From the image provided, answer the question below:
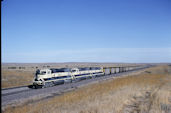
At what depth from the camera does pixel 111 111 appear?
10.8m

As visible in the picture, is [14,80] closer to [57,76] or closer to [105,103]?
[57,76]

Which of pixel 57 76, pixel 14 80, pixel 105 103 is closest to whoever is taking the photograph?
pixel 105 103

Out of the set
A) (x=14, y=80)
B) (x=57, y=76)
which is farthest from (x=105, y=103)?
(x=14, y=80)

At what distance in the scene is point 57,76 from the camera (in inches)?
1237

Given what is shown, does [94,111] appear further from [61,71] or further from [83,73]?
[83,73]

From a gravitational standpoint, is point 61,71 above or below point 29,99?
above

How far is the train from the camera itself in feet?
92.3

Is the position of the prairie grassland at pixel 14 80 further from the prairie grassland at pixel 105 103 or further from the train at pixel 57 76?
the prairie grassland at pixel 105 103

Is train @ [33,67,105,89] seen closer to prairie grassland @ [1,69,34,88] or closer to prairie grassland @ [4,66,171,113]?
prairie grassland @ [1,69,34,88]

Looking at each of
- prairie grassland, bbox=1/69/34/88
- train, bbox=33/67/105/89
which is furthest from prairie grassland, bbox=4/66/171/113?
prairie grassland, bbox=1/69/34/88

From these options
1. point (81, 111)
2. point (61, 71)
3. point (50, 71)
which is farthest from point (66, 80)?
point (81, 111)

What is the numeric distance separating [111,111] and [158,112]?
261 cm

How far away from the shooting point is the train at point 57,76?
28.1 meters

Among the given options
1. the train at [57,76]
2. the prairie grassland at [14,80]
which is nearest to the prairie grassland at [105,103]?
the train at [57,76]
